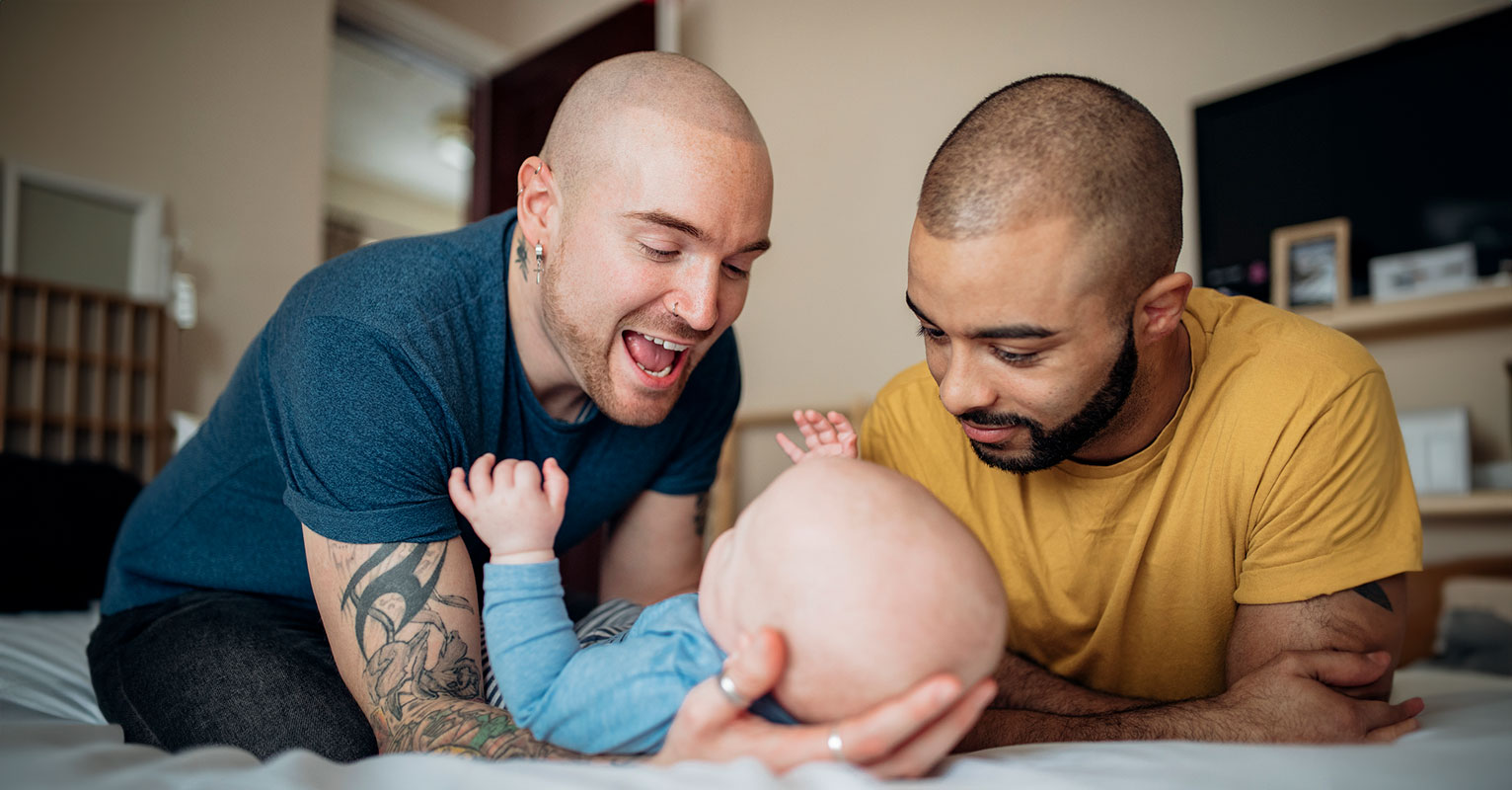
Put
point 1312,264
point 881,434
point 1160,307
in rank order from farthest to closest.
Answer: point 1312,264 < point 881,434 < point 1160,307

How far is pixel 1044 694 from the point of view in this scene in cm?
113

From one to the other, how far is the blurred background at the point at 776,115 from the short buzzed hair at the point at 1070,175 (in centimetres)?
180

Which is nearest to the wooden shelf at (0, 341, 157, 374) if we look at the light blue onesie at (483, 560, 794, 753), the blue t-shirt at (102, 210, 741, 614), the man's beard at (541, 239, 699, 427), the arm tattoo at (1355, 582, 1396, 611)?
the blue t-shirt at (102, 210, 741, 614)

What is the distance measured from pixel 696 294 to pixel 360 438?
1.57 feet

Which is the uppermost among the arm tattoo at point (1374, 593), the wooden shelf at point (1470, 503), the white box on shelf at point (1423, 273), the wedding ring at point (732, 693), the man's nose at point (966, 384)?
the white box on shelf at point (1423, 273)

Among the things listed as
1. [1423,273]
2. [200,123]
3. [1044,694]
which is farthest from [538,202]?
[200,123]

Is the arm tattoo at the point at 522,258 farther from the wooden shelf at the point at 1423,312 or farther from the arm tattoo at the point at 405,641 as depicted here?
the wooden shelf at the point at 1423,312

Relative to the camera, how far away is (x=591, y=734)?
826mm

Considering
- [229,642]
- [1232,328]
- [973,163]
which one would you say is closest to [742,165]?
[973,163]

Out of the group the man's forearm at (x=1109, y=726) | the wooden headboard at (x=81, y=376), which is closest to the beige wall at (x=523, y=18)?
the wooden headboard at (x=81, y=376)

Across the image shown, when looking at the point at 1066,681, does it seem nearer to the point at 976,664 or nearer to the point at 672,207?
the point at 976,664

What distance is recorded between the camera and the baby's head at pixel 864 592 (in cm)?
74

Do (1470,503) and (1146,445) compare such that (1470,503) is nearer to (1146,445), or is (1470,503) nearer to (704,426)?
(1146,445)

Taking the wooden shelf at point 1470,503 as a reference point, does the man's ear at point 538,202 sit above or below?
above
